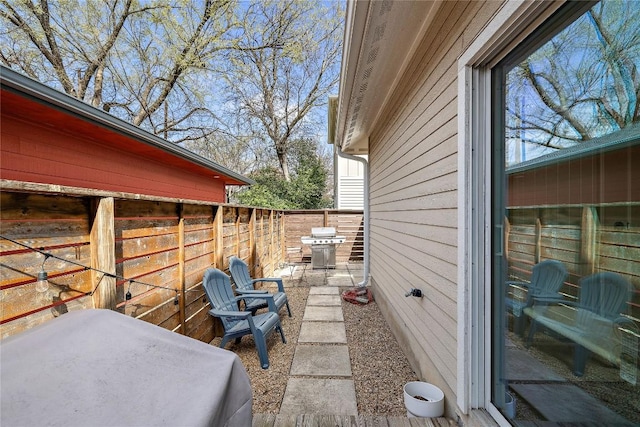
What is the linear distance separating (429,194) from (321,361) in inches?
80.8

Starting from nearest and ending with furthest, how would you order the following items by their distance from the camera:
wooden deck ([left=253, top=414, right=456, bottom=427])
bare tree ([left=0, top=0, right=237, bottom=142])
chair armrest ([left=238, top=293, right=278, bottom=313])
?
wooden deck ([left=253, top=414, right=456, bottom=427]) < chair armrest ([left=238, top=293, right=278, bottom=313]) < bare tree ([left=0, top=0, right=237, bottom=142])

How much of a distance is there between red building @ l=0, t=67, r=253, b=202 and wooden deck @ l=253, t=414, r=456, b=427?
2.48 meters

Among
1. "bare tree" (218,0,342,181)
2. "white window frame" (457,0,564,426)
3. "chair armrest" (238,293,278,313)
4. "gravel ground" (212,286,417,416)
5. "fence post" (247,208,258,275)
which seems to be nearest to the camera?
"white window frame" (457,0,564,426)

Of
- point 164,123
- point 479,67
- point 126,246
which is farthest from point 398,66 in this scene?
point 164,123

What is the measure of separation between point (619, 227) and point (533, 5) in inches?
35.5

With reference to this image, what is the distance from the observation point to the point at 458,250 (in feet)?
5.83

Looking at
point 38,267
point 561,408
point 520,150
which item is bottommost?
point 561,408

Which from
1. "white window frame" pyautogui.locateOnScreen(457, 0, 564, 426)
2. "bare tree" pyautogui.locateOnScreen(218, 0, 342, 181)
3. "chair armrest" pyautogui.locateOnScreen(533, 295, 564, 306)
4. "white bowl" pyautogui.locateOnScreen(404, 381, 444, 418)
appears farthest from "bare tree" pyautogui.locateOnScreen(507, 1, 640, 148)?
"bare tree" pyautogui.locateOnScreen(218, 0, 342, 181)

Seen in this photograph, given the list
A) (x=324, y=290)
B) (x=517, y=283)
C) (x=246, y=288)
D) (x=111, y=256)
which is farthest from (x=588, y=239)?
(x=324, y=290)

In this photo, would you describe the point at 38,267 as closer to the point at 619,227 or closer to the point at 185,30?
the point at 619,227

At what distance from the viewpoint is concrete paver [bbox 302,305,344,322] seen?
14.5 ft

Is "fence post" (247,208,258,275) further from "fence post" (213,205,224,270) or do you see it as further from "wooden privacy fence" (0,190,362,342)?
"fence post" (213,205,224,270)

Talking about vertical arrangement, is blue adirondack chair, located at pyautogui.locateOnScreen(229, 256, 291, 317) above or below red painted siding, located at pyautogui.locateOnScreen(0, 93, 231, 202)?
below

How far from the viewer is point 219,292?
3.41m
